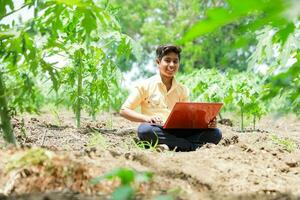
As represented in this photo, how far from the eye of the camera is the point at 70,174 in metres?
2.09

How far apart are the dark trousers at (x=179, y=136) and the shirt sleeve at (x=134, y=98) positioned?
0.20m

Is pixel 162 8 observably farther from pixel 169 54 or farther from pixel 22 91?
pixel 22 91

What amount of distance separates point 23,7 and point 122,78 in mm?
2449

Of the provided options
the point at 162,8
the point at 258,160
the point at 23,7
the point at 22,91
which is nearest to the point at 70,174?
the point at 22,91

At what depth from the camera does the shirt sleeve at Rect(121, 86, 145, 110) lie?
14.1 feet

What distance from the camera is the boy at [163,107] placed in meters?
4.19

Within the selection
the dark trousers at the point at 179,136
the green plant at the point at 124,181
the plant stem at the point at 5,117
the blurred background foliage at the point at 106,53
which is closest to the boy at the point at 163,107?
the dark trousers at the point at 179,136

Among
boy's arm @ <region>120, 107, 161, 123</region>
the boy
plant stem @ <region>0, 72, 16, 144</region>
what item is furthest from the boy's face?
plant stem @ <region>0, 72, 16, 144</region>

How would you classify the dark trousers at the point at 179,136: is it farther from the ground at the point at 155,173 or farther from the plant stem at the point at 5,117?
the plant stem at the point at 5,117

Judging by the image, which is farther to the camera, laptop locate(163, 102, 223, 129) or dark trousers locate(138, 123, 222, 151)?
dark trousers locate(138, 123, 222, 151)

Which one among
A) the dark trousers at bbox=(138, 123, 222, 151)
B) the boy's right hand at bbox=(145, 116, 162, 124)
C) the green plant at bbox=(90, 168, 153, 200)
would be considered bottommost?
the dark trousers at bbox=(138, 123, 222, 151)

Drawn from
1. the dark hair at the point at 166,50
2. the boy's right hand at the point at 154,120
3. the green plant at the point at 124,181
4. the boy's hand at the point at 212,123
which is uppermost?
the dark hair at the point at 166,50

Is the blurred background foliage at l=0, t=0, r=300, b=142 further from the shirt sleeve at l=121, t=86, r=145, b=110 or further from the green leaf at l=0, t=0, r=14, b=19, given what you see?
the shirt sleeve at l=121, t=86, r=145, b=110

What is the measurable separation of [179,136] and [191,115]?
0.42m
